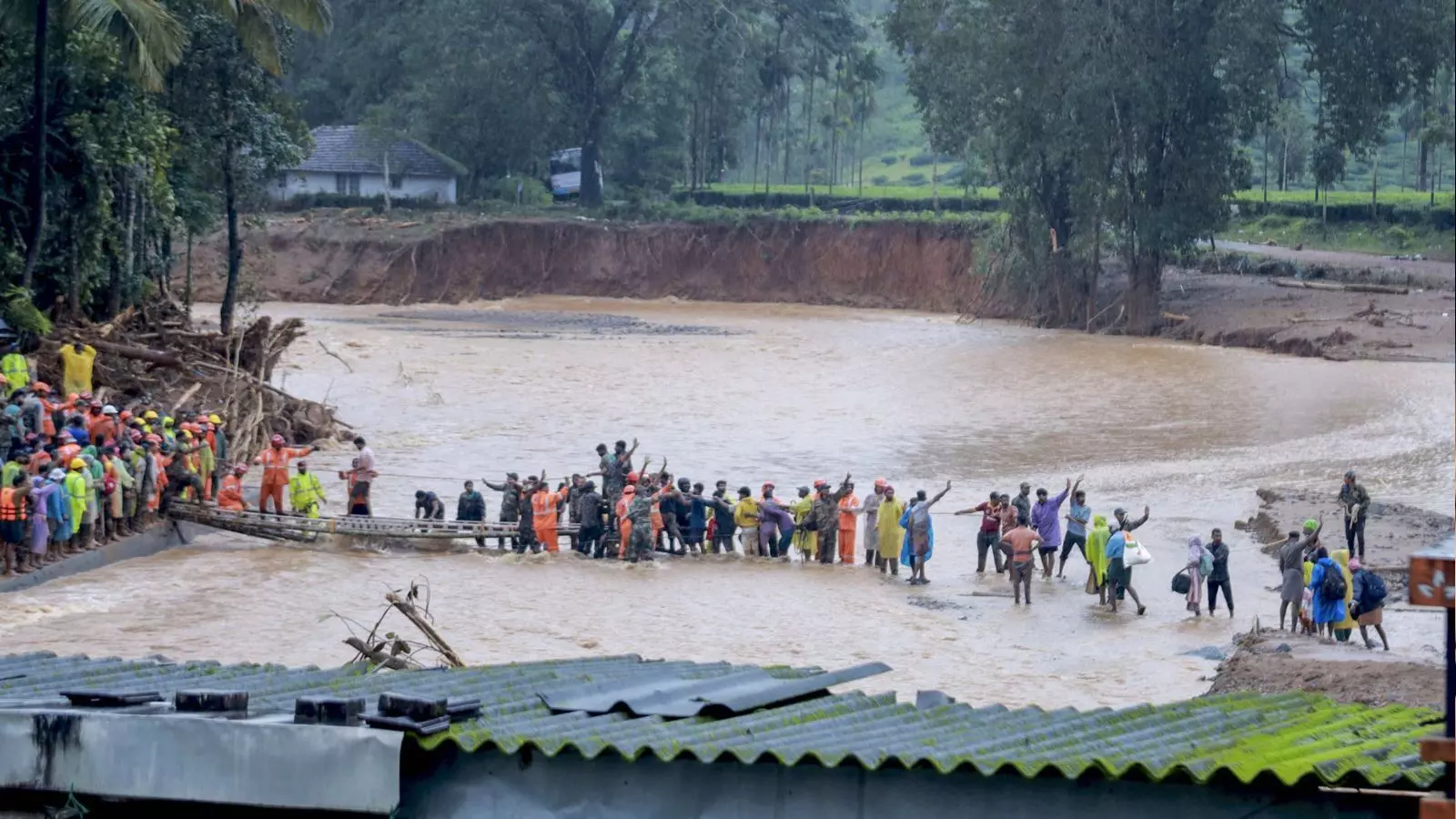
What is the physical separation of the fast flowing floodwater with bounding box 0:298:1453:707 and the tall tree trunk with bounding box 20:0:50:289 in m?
5.33

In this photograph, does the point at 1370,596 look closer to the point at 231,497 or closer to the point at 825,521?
the point at 825,521

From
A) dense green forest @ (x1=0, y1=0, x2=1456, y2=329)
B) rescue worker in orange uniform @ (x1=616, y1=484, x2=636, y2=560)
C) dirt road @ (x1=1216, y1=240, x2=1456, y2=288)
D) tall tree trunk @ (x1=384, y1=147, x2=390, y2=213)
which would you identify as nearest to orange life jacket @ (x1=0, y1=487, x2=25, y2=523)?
rescue worker in orange uniform @ (x1=616, y1=484, x2=636, y2=560)

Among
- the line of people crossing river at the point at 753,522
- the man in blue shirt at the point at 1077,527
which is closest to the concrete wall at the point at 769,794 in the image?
the line of people crossing river at the point at 753,522

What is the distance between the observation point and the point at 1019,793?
23.4 feet

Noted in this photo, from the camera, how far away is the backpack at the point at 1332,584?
17125mm

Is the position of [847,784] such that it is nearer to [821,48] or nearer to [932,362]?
[932,362]

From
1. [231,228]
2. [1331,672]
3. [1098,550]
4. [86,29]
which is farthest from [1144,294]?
[1331,672]

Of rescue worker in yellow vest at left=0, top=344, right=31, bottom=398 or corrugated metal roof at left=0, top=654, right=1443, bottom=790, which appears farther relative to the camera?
rescue worker in yellow vest at left=0, top=344, right=31, bottom=398

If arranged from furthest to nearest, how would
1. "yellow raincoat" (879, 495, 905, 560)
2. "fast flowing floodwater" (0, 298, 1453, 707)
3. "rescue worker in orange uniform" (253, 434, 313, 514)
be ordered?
"rescue worker in orange uniform" (253, 434, 313, 514)
"yellow raincoat" (879, 495, 905, 560)
"fast flowing floodwater" (0, 298, 1453, 707)

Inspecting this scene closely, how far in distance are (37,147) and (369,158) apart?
1668 inches

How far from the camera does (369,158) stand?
69.2m

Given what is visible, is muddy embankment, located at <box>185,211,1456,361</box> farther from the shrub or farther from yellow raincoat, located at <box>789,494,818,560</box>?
yellow raincoat, located at <box>789,494,818,560</box>

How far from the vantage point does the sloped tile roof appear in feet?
226

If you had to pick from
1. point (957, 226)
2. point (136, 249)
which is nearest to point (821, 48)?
point (957, 226)
